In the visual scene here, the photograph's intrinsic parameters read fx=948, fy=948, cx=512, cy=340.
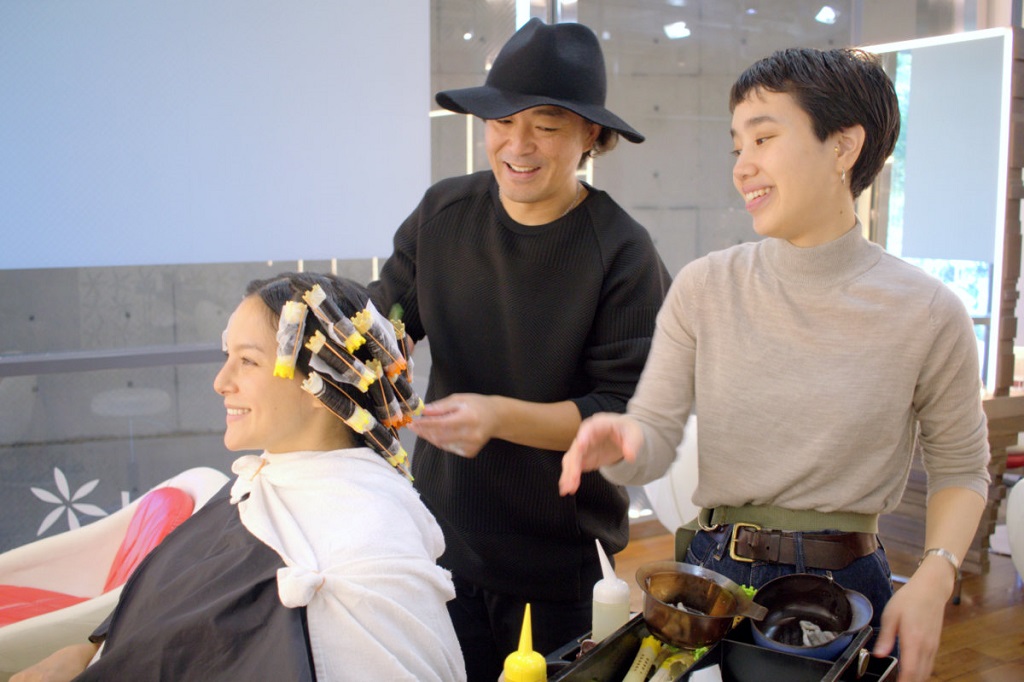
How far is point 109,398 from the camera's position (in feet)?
10.3

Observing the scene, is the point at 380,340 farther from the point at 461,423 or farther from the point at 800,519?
the point at 800,519

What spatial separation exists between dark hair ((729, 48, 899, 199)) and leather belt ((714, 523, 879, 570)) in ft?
1.80

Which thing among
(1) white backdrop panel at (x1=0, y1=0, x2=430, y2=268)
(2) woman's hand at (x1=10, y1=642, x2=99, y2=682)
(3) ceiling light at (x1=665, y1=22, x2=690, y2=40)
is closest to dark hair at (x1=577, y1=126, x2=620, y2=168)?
(2) woman's hand at (x1=10, y1=642, x2=99, y2=682)

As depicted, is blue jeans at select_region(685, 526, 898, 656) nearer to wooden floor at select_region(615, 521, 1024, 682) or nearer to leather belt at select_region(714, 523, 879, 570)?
leather belt at select_region(714, 523, 879, 570)

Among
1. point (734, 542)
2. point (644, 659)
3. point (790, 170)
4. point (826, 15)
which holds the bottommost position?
point (644, 659)

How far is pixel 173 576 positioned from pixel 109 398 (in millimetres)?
1667

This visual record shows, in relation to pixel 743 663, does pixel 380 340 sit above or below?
above

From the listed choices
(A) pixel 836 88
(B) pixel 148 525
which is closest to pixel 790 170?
(A) pixel 836 88

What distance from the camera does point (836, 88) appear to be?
1311 millimetres

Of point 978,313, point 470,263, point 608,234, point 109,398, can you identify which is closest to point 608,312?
point 608,234

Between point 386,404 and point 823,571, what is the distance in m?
0.76

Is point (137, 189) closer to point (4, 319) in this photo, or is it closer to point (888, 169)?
point (4, 319)

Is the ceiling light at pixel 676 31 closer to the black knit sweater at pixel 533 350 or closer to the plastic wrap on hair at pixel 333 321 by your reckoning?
the black knit sweater at pixel 533 350

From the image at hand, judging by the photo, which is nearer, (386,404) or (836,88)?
(836,88)
